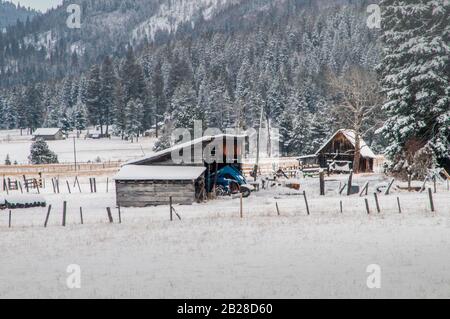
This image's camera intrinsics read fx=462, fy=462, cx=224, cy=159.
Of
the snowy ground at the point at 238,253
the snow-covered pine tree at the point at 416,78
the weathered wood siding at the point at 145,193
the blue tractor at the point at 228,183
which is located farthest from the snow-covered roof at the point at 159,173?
the snow-covered pine tree at the point at 416,78

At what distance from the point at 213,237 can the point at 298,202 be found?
11233 millimetres

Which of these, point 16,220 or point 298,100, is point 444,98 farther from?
point 298,100

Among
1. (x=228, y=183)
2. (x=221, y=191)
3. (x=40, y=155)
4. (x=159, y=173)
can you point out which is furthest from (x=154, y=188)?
(x=40, y=155)

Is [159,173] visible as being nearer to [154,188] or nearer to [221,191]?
[154,188]

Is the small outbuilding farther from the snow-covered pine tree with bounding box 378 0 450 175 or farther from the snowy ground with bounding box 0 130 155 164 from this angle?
the snow-covered pine tree with bounding box 378 0 450 175

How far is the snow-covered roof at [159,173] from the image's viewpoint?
31.5 m

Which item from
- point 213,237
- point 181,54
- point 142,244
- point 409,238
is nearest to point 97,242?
point 142,244

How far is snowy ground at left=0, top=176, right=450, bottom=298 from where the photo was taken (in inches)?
491

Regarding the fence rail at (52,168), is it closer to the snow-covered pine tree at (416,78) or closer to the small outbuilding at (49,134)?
the snow-covered pine tree at (416,78)

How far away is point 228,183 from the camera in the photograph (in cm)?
3512

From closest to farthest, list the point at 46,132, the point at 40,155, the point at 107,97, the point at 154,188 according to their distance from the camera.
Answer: the point at 154,188, the point at 40,155, the point at 46,132, the point at 107,97

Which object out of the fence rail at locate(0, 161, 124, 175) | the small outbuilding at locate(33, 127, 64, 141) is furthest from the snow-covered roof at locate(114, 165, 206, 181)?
the small outbuilding at locate(33, 127, 64, 141)

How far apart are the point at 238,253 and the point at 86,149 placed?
273ft

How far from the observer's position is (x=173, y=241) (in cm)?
1877
